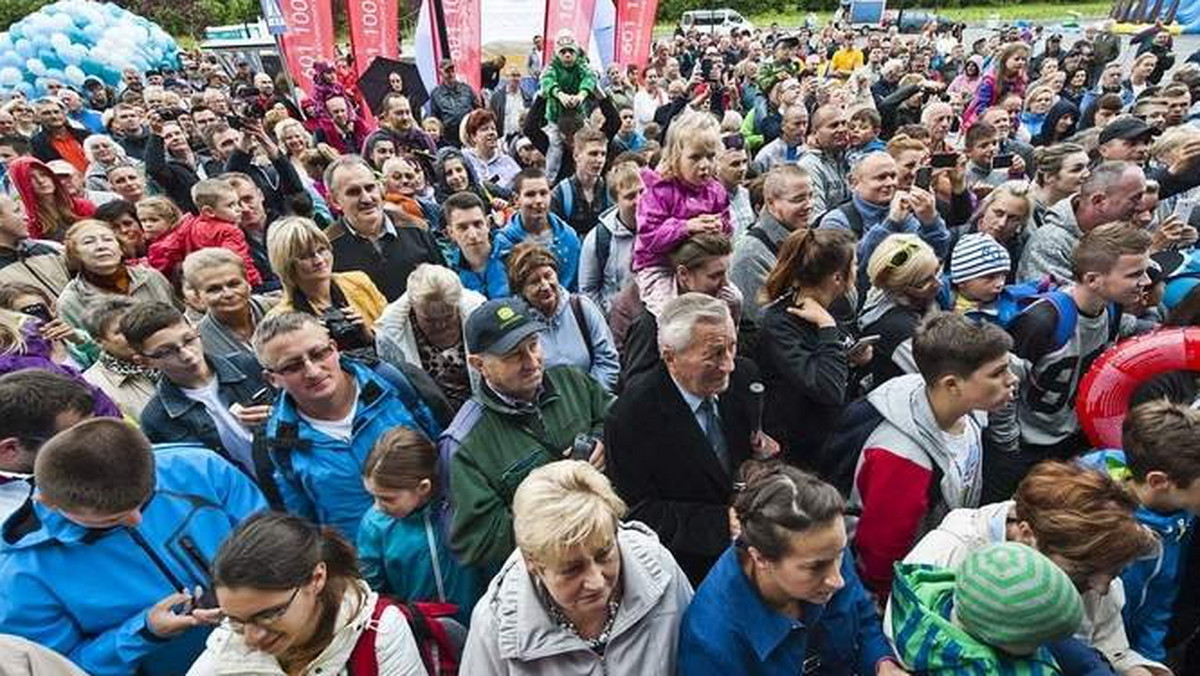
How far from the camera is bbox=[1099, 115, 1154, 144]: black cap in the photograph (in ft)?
16.7

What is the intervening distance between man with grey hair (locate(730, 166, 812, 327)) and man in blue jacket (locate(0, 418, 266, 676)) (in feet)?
9.36

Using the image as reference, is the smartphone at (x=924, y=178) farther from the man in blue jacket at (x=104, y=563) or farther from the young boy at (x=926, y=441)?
the man in blue jacket at (x=104, y=563)

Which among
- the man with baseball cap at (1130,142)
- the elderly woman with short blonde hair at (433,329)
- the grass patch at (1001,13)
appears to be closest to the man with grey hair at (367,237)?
the elderly woman with short blonde hair at (433,329)

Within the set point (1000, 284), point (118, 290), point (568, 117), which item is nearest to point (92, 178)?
point (118, 290)

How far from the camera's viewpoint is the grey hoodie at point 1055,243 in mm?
4150

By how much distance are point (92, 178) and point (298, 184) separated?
2162mm

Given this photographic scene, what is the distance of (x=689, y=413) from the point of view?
2559 mm

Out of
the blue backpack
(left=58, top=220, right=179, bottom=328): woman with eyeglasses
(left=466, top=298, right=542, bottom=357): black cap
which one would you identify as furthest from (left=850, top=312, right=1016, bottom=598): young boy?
(left=58, top=220, right=179, bottom=328): woman with eyeglasses

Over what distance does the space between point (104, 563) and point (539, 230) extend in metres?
3.31

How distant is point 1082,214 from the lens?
416 centimetres

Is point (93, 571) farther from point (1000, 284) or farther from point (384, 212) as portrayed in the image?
point (1000, 284)

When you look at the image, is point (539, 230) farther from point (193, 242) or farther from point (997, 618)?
point (997, 618)

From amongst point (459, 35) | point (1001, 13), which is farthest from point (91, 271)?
point (1001, 13)

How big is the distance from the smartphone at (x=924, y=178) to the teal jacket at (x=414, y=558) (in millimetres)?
4191
